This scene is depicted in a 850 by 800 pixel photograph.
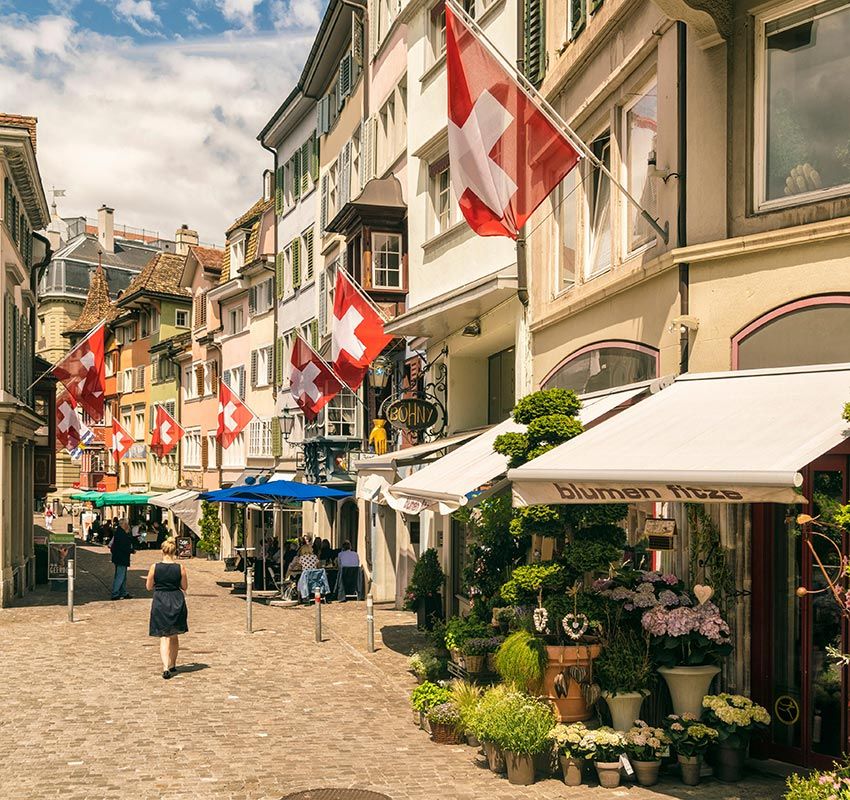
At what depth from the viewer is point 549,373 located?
15.9 meters

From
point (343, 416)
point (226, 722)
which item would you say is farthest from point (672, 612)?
point (343, 416)

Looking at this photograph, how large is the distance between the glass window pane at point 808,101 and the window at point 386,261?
1779 centimetres

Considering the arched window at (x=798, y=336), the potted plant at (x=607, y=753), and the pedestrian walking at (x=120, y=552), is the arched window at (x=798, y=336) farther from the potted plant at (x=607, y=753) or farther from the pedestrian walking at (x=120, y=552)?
the pedestrian walking at (x=120, y=552)

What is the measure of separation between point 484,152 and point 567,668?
18.9 ft

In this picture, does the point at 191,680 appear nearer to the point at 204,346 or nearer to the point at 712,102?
the point at 712,102

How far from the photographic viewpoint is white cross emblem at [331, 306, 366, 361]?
21.9 m

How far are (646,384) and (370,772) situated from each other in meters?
4.88

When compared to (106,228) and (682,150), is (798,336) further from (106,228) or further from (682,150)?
(106,228)

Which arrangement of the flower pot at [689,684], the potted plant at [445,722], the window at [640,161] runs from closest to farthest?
the flower pot at [689,684] < the potted plant at [445,722] < the window at [640,161]

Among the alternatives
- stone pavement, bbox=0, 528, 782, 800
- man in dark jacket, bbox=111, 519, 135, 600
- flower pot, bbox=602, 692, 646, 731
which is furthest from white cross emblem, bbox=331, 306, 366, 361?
flower pot, bbox=602, 692, 646, 731

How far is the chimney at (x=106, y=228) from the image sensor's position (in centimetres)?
10181

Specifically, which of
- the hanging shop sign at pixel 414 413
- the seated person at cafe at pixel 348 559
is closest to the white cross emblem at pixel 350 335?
the hanging shop sign at pixel 414 413

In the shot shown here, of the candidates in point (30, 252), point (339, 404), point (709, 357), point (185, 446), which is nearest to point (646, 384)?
point (709, 357)

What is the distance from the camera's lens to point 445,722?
11609 mm
